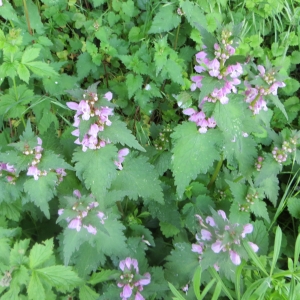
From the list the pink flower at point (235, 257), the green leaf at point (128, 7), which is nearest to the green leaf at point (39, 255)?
the pink flower at point (235, 257)

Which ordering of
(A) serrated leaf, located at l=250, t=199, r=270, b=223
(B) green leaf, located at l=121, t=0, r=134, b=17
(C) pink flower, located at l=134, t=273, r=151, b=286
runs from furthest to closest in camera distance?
(B) green leaf, located at l=121, t=0, r=134, b=17 < (A) serrated leaf, located at l=250, t=199, r=270, b=223 < (C) pink flower, located at l=134, t=273, r=151, b=286

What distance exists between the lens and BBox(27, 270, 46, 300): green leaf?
188 cm

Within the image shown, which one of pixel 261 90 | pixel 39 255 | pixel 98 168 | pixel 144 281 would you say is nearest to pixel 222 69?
pixel 261 90

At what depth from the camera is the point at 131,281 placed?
2.03 m

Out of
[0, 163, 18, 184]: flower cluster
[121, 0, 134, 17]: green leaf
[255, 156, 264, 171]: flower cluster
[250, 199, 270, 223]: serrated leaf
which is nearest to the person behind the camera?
[0, 163, 18, 184]: flower cluster

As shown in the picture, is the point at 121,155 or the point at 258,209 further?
Answer: the point at 258,209

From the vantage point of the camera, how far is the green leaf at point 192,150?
2.01 meters

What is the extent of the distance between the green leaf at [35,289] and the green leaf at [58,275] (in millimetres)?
48

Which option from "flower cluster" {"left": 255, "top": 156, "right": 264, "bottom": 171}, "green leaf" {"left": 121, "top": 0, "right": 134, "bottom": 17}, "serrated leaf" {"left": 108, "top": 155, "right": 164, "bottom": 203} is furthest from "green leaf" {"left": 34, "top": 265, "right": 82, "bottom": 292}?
"green leaf" {"left": 121, "top": 0, "right": 134, "bottom": 17}

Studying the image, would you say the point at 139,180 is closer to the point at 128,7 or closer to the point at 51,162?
the point at 51,162

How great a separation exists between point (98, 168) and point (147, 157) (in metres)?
0.47

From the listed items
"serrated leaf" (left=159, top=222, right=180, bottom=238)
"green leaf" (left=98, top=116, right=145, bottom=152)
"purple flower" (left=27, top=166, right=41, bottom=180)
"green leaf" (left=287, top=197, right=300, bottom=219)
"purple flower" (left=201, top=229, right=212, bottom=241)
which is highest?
"green leaf" (left=98, top=116, right=145, bottom=152)

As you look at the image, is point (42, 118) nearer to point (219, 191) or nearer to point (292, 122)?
point (219, 191)

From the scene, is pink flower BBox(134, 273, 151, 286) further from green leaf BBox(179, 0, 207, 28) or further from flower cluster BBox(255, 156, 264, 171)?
green leaf BBox(179, 0, 207, 28)
